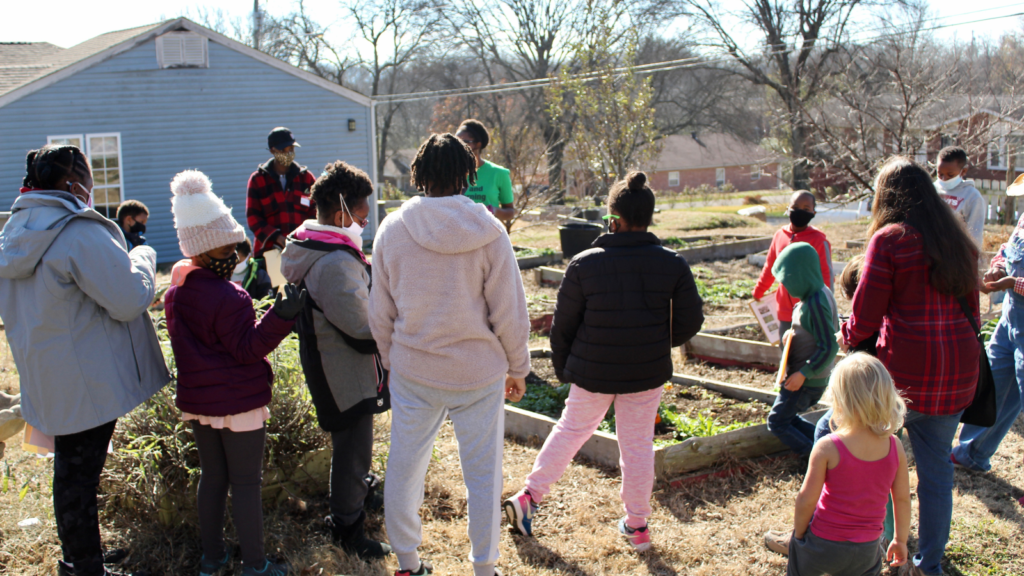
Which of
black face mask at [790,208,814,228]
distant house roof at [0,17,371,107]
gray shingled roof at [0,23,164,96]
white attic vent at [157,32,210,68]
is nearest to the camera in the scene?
black face mask at [790,208,814,228]

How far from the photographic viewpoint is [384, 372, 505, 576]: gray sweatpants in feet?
9.35

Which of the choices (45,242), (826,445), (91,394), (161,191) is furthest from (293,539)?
(161,191)

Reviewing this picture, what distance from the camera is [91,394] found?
2.79 metres

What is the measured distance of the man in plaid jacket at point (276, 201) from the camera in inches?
222

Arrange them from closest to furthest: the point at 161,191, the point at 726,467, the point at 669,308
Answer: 1. the point at 669,308
2. the point at 726,467
3. the point at 161,191

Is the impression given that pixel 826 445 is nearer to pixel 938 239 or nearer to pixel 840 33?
pixel 938 239

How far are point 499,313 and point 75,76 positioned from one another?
15610 mm

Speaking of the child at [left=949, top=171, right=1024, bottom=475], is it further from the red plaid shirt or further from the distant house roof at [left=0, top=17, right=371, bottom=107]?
the distant house roof at [left=0, top=17, right=371, bottom=107]

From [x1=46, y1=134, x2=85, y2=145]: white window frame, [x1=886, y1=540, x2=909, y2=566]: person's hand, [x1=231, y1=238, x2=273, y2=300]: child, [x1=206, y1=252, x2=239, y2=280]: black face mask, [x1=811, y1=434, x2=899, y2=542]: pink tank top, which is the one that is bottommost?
[x1=886, y1=540, x2=909, y2=566]: person's hand

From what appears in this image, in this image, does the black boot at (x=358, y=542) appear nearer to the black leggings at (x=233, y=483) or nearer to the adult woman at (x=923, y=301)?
the black leggings at (x=233, y=483)

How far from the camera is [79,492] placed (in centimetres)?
289

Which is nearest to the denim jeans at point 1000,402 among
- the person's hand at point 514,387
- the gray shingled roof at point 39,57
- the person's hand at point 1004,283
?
the person's hand at point 1004,283

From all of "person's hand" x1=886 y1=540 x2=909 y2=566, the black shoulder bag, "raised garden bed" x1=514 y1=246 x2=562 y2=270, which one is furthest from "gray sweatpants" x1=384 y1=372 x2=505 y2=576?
"raised garden bed" x1=514 y1=246 x2=562 y2=270

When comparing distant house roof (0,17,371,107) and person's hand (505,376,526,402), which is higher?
distant house roof (0,17,371,107)
